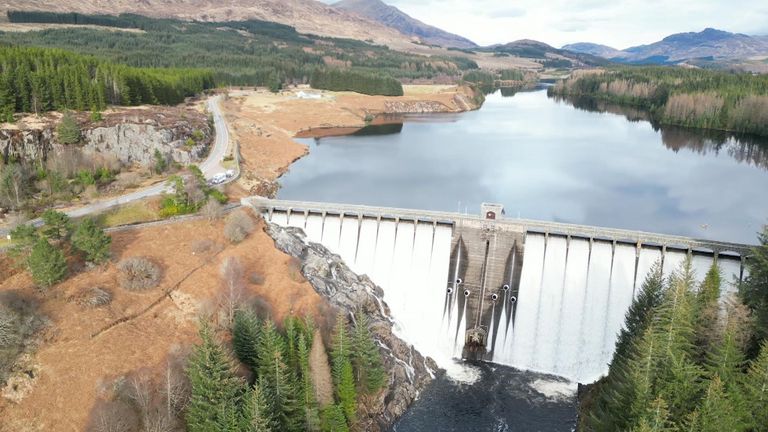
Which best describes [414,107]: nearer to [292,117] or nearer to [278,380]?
[292,117]

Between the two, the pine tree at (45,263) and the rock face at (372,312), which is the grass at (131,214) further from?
the rock face at (372,312)

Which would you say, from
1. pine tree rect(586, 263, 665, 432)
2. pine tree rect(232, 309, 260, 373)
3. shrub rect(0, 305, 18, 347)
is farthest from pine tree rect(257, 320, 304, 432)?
pine tree rect(586, 263, 665, 432)

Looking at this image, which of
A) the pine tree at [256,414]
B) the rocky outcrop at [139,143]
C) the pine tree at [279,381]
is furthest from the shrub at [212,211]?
the pine tree at [256,414]

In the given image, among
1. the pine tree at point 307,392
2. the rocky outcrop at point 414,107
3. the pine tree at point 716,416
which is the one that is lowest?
the pine tree at point 307,392

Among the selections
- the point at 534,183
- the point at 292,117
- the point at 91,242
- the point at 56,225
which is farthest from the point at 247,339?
the point at 292,117

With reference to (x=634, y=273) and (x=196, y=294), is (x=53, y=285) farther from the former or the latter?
(x=634, y=273)

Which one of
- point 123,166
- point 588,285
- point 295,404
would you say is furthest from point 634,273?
point 123,166
